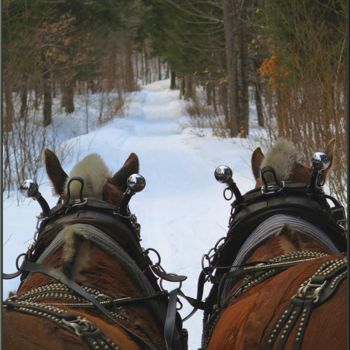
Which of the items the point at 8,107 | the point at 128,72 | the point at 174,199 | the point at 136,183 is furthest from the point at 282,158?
the point at 128,72

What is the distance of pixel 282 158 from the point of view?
2.34 m

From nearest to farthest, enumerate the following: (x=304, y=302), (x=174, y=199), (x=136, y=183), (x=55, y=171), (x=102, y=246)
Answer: (x=304, y=302) < (x=102, y=246) < (x=136, y=183) < (x=55, y=171) < (x=174, y=199)

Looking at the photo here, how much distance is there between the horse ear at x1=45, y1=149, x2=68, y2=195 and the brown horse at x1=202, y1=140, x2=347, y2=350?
676 millimetres

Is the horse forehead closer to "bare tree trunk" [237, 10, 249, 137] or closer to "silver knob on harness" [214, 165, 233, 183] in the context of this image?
"silver knob on harness" [214, 165, 233, 183]

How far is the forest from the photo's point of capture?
6.95 metres

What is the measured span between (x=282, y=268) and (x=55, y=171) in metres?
1.06

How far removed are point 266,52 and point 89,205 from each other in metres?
12.0

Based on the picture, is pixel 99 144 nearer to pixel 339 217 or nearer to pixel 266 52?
pixel 266 52

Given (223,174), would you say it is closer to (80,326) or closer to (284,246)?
(284,246)

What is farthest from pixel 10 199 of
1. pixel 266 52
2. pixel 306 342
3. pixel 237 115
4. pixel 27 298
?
pixel 237 115

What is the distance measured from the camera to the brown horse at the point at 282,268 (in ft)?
4.28

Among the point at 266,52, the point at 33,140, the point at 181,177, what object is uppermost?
the point at 266,52

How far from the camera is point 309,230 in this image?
81.9 inches

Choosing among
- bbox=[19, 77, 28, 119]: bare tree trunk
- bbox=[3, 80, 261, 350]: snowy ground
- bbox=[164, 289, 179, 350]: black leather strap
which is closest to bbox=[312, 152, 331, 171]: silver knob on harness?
bbox=[164, 289, 179, 350]: black leather strap
